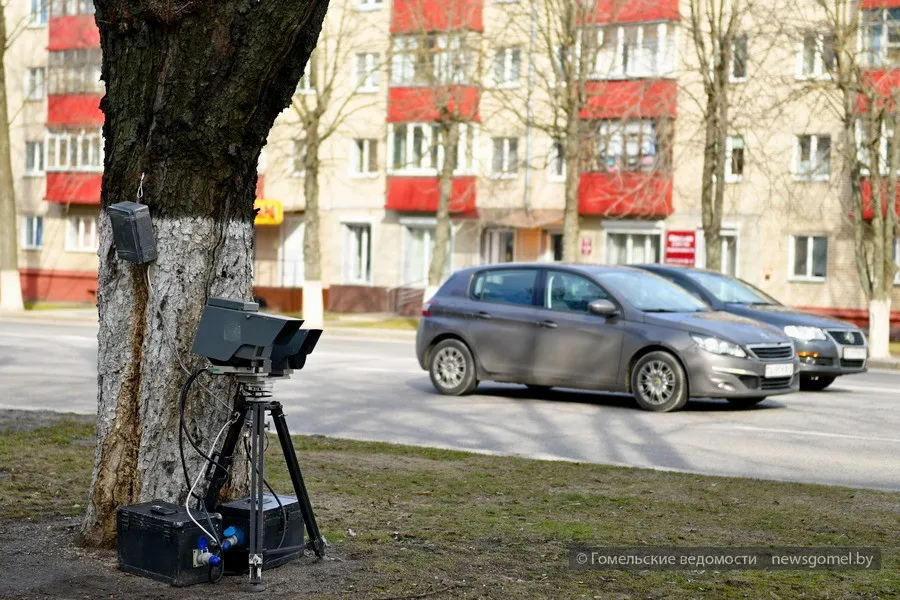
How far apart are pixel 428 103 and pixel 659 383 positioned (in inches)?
1117

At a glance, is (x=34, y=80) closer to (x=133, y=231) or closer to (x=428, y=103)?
(x=428, y=103)

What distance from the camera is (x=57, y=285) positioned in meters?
55.2

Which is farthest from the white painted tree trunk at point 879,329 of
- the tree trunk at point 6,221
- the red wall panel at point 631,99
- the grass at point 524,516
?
the tree trunk at point 6,221

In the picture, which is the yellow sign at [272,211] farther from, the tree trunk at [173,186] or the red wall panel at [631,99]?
the tree trunk at [173,186]

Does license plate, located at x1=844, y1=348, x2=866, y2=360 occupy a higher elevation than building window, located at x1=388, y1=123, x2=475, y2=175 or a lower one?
lower

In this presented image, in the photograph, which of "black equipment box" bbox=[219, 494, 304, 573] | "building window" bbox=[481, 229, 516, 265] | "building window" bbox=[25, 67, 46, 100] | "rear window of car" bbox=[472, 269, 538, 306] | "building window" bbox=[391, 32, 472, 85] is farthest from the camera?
"building window" bbox=[25, 67, 46, 100]

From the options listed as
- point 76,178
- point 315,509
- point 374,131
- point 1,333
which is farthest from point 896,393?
point 76,178

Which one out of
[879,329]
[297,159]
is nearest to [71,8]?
[297,159]

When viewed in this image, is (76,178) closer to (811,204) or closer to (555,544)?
(811,204)

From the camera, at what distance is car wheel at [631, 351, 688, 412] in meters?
15.3

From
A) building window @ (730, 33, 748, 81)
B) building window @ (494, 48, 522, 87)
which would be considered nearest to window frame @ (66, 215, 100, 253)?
building window @ (494, 48, 522, 87)

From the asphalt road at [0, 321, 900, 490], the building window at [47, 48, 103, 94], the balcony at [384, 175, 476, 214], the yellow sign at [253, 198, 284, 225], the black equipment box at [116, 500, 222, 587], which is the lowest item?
the asphalt road at [0, 321, 900, 490]

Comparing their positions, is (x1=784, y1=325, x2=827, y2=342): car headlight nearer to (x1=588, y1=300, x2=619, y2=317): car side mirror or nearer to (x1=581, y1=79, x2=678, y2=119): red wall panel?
(x1=588, y1=300, x2=619, y2=317): car side mirror

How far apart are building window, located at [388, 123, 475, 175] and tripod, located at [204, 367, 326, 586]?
128 feet
